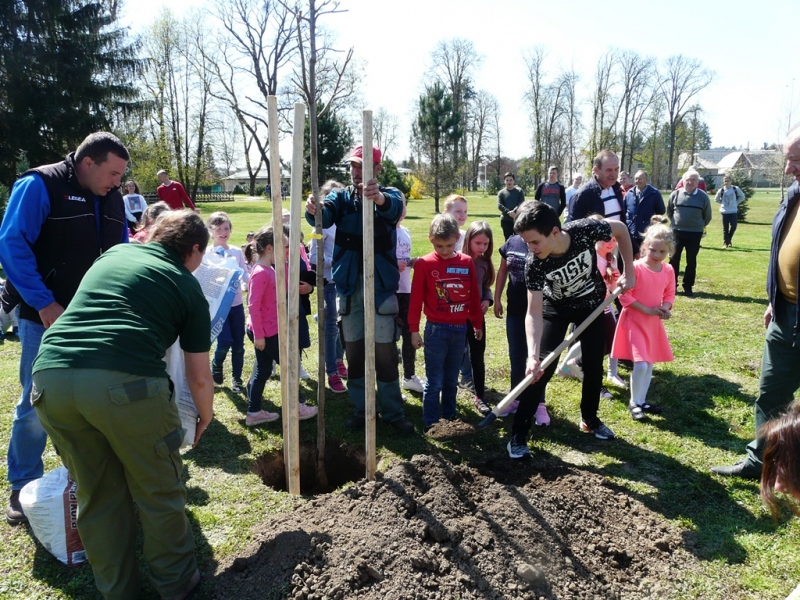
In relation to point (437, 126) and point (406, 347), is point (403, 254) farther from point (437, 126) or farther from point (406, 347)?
point (437, 126)

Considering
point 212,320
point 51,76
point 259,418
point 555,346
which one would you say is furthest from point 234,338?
point 51,76

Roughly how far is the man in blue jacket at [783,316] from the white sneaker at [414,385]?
9.34 feet

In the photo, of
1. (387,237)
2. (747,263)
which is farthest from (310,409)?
(747,263)

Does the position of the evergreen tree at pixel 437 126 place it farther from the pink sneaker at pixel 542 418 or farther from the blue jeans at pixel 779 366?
the blue jeans at pixel 779 366

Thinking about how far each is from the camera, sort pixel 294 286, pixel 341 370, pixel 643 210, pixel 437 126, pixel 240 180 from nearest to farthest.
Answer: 1. pixel 294 286
2. pixel 341 370
3. pixel 643 210
4. pixel 437 126
5. pixel 240 180

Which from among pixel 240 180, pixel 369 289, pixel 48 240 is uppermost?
pixel 240 180

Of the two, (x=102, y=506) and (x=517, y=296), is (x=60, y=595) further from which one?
(x=517, y=296)

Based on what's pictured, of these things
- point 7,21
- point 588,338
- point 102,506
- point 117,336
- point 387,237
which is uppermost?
point 7,21

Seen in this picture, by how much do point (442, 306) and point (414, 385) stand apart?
1.45 metres

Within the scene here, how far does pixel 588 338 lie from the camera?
4199 millimetres

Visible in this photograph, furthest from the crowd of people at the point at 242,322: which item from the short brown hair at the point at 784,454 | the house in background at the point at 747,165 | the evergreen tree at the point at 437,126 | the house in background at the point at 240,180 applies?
the house in background at the point at 240,180

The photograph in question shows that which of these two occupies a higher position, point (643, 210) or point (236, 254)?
point (643, 210)

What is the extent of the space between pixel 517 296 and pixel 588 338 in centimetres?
78

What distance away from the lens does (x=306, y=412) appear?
4980mm
